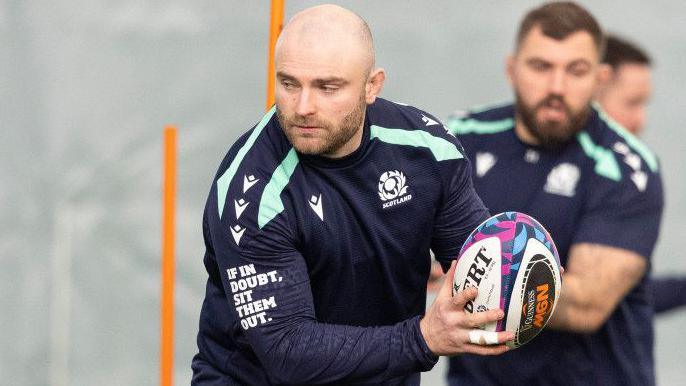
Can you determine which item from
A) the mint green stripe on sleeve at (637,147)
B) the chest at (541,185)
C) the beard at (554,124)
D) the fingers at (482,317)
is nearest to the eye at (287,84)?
the fingers at (482,317)

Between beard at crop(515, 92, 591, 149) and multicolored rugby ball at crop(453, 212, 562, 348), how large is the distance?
121 cm

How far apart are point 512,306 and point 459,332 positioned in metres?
0.19

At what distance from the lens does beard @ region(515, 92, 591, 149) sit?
15.4 feet

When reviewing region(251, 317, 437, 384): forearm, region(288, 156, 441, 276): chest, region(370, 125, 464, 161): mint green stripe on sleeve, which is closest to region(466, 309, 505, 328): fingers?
region(251, 317, 437, 384): forearm

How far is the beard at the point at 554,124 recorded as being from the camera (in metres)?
4.71

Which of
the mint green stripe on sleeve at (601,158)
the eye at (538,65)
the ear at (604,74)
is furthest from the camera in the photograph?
the ear at (604,74)

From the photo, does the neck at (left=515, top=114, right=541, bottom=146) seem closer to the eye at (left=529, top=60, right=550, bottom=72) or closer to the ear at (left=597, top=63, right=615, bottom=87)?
the eye at (left=529, top=60, right=550, bottom=72)

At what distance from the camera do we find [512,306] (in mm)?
3443

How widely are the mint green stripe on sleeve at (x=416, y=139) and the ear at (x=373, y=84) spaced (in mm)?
102

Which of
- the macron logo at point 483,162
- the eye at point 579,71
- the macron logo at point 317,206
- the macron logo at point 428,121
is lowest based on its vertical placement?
the macron logo at point 317,206

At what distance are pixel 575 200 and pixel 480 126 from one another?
1.53ft

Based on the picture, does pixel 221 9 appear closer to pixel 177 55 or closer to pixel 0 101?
pixel 177 55

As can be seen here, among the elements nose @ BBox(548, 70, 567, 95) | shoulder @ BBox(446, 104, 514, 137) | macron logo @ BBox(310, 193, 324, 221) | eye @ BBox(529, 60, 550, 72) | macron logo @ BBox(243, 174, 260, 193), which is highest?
eye @ BBox(529, 60, 550, 72)

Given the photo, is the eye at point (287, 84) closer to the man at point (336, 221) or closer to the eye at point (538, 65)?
the man at point (336, 221)
